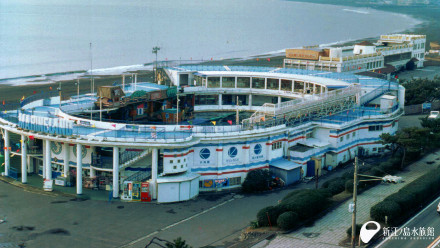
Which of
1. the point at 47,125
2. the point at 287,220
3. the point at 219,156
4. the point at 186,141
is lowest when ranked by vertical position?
the point at 287,220

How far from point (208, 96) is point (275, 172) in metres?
23.2

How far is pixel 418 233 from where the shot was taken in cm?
3622

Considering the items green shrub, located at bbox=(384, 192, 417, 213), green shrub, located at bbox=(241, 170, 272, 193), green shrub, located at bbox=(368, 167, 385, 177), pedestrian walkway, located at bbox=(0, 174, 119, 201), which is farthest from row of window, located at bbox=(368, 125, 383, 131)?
→ pedestrian walkway, located at bbox=(0, 174, 119, 201)

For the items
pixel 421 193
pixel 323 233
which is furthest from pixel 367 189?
pixel 323 233

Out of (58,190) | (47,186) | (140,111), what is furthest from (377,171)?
(47,186)

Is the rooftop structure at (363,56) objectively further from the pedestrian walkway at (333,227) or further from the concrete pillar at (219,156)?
the concrete pillar at (219,156)

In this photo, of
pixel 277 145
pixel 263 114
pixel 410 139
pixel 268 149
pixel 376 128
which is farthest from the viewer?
pixel 376 128

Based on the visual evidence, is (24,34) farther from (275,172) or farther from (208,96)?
(275,172)

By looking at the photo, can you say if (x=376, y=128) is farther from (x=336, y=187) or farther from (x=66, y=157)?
(x=66, y=157)

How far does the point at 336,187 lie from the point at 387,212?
28.1 feet

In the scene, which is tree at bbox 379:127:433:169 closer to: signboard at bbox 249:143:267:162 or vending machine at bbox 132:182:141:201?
signboard at bbox 249:143:267:162

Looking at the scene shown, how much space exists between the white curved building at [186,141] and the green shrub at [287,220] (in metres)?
10.3

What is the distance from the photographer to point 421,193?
41062mm

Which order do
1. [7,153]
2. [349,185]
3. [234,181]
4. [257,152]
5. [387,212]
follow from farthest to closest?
[7,153] < [257,152] < [234,181] < [349,185] < [387,212]
